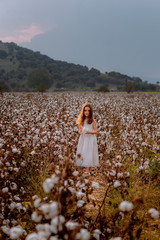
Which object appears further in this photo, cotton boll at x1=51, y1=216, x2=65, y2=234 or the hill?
the hill

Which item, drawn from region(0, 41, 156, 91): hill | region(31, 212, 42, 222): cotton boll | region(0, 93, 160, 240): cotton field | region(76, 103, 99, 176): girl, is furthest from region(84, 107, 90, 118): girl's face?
region(0, 41, 156, 91): hill

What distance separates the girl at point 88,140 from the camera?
5457mm

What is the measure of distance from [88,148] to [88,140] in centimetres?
22

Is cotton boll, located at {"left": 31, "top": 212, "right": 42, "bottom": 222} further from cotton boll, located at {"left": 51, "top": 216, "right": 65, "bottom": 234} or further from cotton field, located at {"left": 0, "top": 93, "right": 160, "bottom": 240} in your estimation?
cotton boll, located at {"left": 51, "top": 216, "right": 65, "bottom": 234}

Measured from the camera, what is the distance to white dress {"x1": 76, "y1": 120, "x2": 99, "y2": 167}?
5453 millimetres

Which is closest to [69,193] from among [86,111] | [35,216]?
[35,216]

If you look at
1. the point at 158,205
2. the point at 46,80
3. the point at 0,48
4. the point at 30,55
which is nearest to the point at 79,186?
the point at 158,205

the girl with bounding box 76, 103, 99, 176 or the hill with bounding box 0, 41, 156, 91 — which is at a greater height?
the hill with bounding box 0, 41, 156, 91

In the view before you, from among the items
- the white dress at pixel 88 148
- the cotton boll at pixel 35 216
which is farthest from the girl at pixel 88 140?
the cotton boll at pixel 35 216

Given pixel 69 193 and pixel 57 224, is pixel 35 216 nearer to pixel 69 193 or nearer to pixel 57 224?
pixel 57 224

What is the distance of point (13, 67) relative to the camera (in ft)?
319

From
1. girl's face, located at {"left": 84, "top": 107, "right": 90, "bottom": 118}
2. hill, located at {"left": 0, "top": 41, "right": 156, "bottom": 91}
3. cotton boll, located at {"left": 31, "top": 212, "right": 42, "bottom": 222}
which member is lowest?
cotton boll, located at {"left": 31, "top": 212, "right": 42, "bottom": 222}

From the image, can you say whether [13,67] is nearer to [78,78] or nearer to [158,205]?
[78,78]

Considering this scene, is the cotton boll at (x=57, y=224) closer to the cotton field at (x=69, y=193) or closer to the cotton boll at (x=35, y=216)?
the cotton field at (x=69, y=193)
